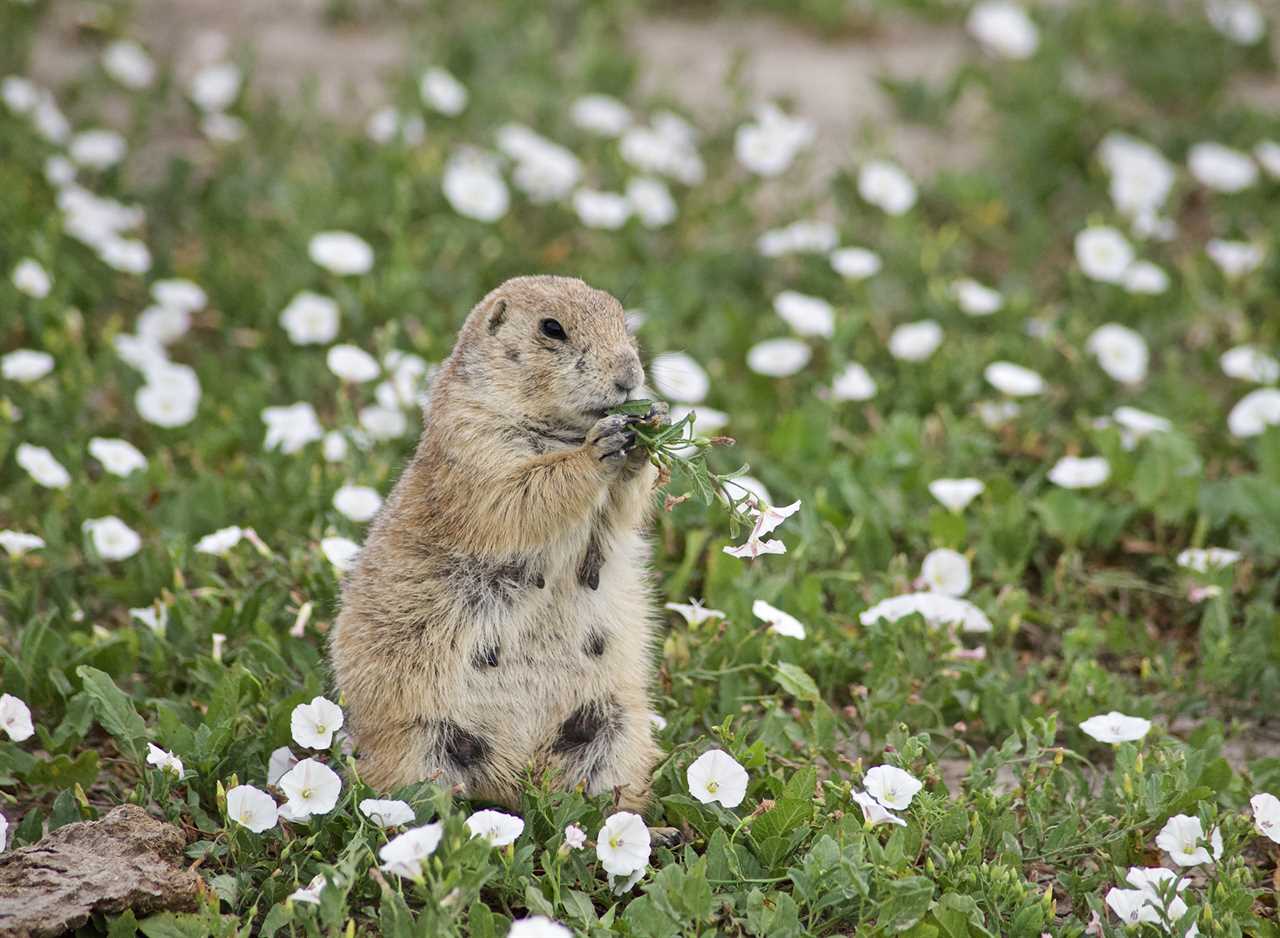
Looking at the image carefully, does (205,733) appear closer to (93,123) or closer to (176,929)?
(176,929)

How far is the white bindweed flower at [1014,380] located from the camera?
7000 millimetres

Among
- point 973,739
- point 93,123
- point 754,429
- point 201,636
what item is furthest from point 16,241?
point 973,739

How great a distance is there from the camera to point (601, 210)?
27.3ft

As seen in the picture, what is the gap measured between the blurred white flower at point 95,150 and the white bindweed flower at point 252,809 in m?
5.04

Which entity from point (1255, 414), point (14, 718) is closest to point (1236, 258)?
point (1255, 414)

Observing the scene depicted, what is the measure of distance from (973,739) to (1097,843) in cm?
86

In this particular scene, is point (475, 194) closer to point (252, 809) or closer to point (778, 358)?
point (778, 358)

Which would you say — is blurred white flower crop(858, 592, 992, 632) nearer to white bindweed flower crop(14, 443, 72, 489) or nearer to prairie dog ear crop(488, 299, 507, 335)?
prairie dog ear crop(488, 299, 507, 335)

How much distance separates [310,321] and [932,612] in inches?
131

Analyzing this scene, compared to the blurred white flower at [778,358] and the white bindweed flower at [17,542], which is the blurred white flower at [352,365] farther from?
the blurred white flower at [778,358]

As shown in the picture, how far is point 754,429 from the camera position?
7.21 m

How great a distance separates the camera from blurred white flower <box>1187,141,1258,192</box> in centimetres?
902

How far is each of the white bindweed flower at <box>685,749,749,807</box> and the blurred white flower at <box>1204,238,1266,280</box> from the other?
496cm

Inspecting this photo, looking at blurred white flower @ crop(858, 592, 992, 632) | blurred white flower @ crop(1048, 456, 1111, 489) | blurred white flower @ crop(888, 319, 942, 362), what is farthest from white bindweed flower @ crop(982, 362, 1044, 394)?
blurred white flower @ crop(858, 592, 992, 632)
